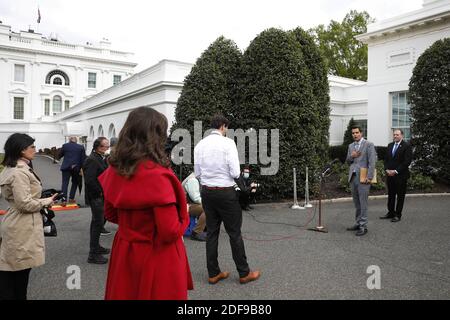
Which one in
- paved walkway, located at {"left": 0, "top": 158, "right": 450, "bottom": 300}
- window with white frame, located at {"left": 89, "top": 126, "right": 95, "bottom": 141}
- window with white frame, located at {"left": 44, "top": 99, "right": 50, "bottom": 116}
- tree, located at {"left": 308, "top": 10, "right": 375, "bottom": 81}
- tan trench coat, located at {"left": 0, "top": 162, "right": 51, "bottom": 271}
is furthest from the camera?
window with white frame, located at {"left": 44, "top": 99, "right": 50, "bottom": 116}

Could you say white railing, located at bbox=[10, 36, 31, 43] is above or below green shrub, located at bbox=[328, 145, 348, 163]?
above

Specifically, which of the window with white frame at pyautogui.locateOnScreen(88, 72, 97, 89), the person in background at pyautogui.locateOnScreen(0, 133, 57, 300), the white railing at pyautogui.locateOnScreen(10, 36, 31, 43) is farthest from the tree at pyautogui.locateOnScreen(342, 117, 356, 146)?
the white railing at pyautogui.locateOnScreen(10, 36, 31, 43)

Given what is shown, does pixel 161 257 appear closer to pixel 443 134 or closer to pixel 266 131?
pixel 266 131

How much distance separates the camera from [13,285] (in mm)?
3486

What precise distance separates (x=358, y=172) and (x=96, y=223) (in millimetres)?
4965

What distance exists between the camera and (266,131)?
10570 mm

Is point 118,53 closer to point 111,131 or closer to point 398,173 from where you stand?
point 111,131

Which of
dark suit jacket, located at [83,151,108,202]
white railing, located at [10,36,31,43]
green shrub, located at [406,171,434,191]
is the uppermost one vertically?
white railing, located at [10,36,31,43]

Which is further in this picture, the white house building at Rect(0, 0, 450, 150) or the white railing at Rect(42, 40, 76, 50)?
the white railing at Rect(42, 40, 76, 50)

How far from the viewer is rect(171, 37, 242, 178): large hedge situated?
10.8 metres

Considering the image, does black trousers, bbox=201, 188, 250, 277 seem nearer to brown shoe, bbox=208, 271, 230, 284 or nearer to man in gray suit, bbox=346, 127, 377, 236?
brown shoe, bbox=208, 271, 230, 284

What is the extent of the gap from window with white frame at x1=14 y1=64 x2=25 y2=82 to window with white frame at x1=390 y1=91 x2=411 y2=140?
50911 millimetres

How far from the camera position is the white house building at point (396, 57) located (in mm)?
15883
